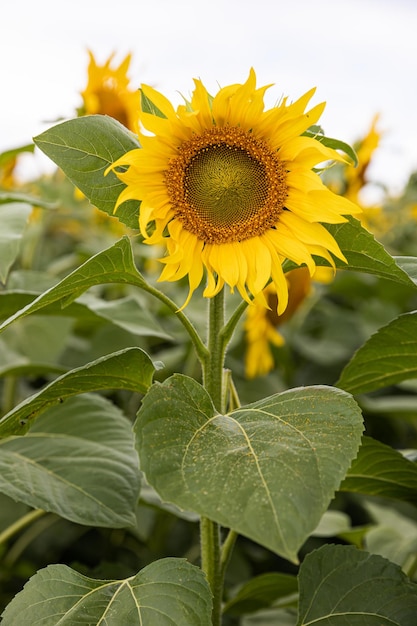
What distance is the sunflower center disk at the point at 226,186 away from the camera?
0.63m

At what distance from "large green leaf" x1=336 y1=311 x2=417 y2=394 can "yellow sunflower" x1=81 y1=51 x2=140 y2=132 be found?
0.87m

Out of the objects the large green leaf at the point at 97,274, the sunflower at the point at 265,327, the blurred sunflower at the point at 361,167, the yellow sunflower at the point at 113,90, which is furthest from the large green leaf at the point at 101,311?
the blurred sunflower at the point at 361,167

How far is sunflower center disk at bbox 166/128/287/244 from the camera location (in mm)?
630

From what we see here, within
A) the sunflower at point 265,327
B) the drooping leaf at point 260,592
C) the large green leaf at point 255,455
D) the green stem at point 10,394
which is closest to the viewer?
the large green leaf at point 255,455

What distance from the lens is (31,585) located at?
22.7 inches

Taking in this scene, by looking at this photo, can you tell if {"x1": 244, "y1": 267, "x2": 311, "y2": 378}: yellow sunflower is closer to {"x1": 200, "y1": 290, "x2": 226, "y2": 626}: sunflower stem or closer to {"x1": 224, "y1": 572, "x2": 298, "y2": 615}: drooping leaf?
{"x1": 224, "y1": 572, "x2": 298, "y2": 615}: drooping leaf

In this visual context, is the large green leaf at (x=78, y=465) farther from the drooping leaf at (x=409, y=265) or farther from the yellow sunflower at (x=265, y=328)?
the yellow sunflower at (x=265, y=328)

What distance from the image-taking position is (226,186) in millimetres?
657

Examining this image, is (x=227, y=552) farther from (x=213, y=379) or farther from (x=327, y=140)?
(x=327, y=140)

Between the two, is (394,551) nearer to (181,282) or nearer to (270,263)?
(270,263)

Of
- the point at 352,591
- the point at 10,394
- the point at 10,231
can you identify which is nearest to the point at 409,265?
the point at 352,591

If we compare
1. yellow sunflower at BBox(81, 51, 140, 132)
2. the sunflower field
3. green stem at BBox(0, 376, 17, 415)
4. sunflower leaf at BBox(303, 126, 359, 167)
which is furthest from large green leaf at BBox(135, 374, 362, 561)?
yellow sunflower at BBox(81, 51, 140, 132)

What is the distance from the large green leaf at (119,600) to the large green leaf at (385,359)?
0.83 ft

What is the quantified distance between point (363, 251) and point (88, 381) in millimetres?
249
